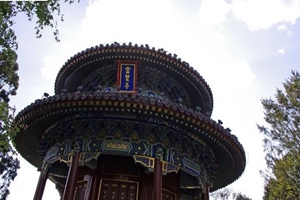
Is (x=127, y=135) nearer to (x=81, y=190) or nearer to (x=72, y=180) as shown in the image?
(x=72, y=180)

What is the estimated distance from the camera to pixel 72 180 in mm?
9172

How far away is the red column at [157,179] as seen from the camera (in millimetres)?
9122

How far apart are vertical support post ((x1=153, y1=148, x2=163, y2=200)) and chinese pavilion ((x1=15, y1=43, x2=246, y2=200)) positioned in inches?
1.3

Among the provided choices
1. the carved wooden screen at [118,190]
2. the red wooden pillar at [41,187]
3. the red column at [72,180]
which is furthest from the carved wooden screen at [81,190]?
the red column at [72,180]

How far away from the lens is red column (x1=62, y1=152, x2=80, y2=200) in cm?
889

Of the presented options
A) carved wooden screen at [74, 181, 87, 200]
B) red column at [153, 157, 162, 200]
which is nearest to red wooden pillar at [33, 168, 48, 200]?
carved wooden screen at [74, 181, 87, 200]

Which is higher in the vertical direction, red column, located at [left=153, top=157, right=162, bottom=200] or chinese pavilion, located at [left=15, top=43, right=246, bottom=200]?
chinese pavilion, located at [left=15, top=43, right=246, bottom=200]

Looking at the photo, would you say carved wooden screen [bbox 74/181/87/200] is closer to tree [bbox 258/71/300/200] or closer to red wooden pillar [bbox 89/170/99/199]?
red wooden pillar [bbox 89/170/99/199]

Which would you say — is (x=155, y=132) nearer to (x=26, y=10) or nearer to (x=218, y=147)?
(x=218, y=147)

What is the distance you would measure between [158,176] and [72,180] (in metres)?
2.56

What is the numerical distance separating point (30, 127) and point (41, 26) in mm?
6273

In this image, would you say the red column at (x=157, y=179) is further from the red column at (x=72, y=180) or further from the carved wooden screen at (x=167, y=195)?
the red column at (x=72, y=180)

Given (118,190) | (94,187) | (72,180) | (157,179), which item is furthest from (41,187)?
(157,179)

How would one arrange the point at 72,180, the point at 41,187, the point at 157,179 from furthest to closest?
the point at 41,187 < the point at 157,179 < the point at 72,180
